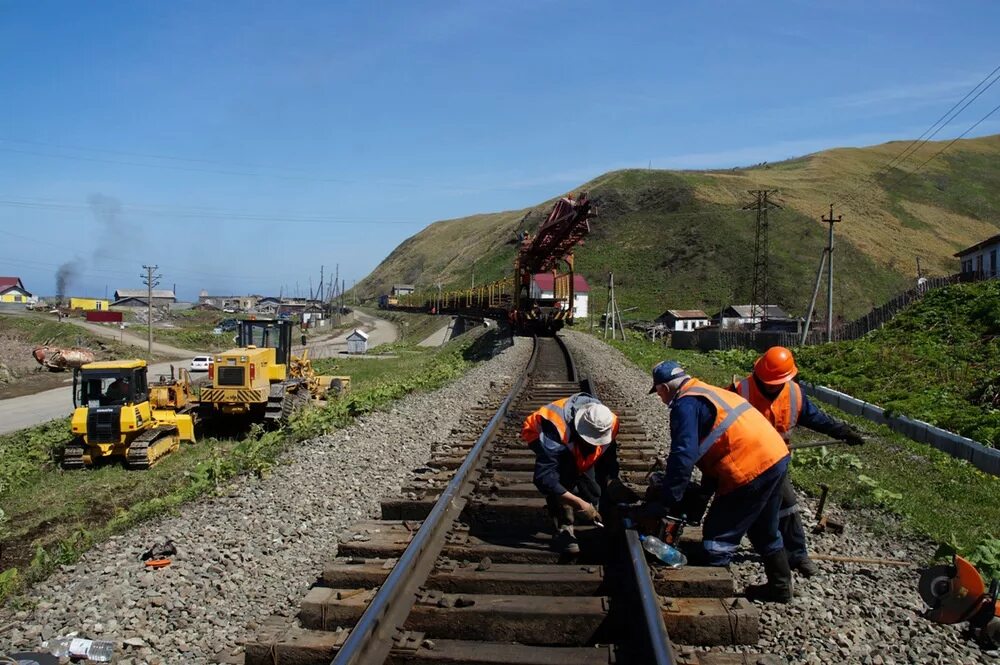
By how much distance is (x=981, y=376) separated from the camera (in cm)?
1559

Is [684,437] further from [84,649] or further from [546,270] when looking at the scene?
[546,270]

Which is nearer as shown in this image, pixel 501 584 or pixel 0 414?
pixel 501 584

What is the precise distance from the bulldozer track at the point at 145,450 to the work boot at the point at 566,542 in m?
12.9

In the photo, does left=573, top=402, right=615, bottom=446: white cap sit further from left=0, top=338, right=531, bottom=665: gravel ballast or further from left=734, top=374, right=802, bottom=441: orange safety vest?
left=0, top=338, right=531, bottom=665: gravel ballast

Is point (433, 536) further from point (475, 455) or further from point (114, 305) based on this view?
point (114, 305)

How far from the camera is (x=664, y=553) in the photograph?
4684 mm

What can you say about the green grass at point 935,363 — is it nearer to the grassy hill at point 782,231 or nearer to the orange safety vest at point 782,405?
the orange safety vest at point 782,405

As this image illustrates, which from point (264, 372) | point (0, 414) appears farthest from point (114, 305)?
point (264, 372)

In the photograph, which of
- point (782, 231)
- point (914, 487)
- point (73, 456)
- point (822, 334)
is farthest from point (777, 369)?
point (782, 231)

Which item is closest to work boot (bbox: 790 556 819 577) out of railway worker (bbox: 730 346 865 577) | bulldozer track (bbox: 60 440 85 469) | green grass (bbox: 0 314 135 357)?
railway worker (bbox: 730 346 865 577)

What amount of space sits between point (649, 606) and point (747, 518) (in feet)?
4.00

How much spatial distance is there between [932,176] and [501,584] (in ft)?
506

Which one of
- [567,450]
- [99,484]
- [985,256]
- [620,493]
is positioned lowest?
[99,484]

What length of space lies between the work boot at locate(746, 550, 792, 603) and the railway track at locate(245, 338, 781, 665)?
27 cm
